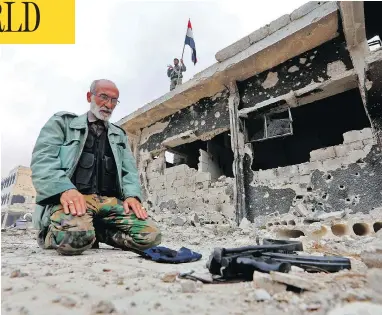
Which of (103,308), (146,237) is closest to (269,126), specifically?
(146,237)

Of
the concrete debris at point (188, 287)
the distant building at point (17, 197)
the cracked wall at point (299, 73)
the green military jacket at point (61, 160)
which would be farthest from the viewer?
the distant building at point (17, 197)

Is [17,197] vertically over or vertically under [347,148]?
under

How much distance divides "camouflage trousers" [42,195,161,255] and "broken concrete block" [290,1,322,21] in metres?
4.17

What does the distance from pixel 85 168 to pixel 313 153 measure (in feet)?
11.7

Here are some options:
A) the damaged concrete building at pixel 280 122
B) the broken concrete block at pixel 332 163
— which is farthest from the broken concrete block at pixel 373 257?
the broken concrete block at pixel 332 163

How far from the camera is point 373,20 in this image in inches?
169

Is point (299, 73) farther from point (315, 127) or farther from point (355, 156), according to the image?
point (315, 127)

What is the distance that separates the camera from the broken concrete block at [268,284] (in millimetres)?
916

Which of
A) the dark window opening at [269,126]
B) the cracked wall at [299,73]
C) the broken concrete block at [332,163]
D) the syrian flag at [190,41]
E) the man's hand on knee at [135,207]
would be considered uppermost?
the syrian flag at [190,41]

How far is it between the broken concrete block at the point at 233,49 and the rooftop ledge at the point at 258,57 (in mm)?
67

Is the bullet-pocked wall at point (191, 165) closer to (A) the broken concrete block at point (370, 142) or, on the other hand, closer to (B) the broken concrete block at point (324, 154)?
(B) the broken concrete block at point (324, 154)

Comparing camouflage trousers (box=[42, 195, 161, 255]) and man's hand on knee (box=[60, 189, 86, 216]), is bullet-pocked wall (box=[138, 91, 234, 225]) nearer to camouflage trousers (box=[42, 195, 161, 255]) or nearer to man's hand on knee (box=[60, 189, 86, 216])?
camouflage trousers (box=[42, 195, 161, 255])

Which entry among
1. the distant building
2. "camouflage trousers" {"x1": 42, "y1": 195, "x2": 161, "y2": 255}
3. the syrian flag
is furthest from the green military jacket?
the distant building

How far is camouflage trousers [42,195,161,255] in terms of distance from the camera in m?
1.76
